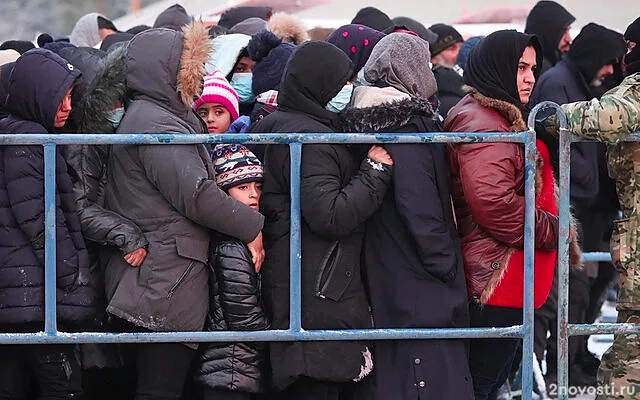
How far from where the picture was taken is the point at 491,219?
440 centimetres

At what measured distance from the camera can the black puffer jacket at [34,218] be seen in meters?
4.19

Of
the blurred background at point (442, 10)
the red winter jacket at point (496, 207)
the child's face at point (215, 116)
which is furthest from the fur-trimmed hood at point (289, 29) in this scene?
the blurred background at point (442, 10)

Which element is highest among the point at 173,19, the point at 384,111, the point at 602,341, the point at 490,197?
the point at 173,19

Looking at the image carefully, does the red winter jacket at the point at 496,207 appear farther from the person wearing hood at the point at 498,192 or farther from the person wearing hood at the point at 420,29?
the person wearing hood at the point at 420,29

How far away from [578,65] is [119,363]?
353 cm

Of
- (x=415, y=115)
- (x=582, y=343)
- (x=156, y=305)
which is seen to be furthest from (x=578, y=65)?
(x=156, y=305)

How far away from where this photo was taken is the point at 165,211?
431 cm

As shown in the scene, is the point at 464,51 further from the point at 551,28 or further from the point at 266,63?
the point at 266,63

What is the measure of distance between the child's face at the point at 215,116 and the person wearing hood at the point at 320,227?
54cm

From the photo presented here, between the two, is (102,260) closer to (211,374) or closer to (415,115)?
(211,374)

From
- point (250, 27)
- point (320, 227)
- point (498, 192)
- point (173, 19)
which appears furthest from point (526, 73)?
point (173, 19)

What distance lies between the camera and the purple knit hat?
5.23m

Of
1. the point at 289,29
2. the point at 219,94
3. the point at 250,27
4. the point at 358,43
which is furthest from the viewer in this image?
the point at 250,27

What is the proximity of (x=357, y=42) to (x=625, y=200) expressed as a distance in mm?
1407
